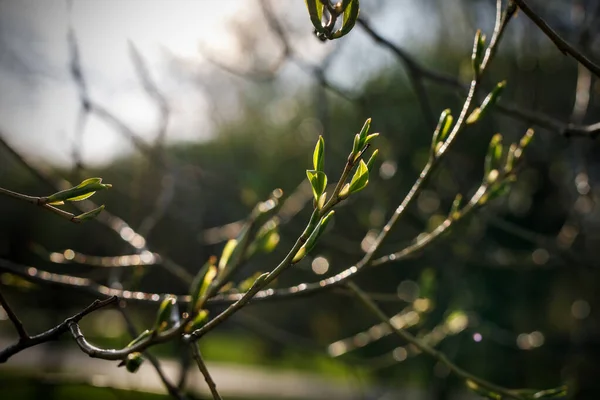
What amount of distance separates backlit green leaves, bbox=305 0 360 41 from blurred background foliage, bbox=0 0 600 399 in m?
0.80

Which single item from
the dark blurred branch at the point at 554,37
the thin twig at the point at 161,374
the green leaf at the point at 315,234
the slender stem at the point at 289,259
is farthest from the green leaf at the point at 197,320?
the dark blurred branch at the point at 554,37

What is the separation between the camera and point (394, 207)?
3.42 m

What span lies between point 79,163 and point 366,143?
1235 mm

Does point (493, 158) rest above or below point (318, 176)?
above

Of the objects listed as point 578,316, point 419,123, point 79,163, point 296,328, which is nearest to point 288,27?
point 79,163

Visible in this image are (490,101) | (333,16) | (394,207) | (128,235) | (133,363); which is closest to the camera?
(133,363)

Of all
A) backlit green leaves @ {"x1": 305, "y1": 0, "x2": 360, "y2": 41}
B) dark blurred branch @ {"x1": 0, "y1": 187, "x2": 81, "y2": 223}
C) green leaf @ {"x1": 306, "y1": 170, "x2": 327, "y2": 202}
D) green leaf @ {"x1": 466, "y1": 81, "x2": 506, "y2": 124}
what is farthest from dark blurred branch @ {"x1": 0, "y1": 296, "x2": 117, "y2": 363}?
green leaf @ {"x1": 466, "y1": 81, "x2": 506, "y2": 124}

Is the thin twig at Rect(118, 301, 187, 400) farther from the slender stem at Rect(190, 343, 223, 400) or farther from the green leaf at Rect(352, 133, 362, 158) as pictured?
the green leaf at Rect(352, 133, 362, 158)

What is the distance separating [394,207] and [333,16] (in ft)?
9.14

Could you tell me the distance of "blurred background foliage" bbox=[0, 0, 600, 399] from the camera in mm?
2129

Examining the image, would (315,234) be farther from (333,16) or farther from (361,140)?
(333,16)

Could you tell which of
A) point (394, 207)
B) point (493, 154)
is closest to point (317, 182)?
point (493, 154)

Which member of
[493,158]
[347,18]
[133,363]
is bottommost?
[133,363]

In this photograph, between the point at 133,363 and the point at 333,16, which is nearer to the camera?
the point at 133,363
